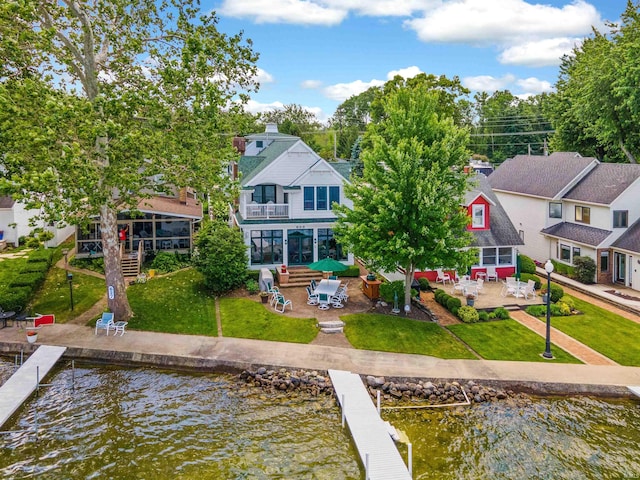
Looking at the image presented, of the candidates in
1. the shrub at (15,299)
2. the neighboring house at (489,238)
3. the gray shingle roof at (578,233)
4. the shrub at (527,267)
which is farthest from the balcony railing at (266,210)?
the gray shingle roof at (578,233)

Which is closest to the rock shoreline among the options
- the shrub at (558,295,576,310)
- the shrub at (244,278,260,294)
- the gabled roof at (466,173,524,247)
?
the shrub at (244,278,260,294)

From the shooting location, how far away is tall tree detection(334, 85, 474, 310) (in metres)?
22.5

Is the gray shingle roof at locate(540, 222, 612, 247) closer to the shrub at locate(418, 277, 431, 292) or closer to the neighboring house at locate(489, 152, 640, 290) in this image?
the neighboring house at locate(489, 152, 640, 290)

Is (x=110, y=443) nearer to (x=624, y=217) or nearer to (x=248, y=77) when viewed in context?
(x=248, y=77)

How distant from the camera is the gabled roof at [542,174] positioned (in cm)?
3519

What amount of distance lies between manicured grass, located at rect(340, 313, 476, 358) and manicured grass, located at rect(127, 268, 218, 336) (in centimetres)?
623

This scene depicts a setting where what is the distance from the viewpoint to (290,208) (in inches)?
1230

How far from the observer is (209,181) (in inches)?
882

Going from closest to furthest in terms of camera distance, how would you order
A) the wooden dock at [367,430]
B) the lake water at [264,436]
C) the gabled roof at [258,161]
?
the wooden dock at [367,430] < the lake water at [264,436] < the gabled roof at [258,161]

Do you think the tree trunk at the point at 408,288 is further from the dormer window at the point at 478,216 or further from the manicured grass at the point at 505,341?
the dormer window at the point at 478,216

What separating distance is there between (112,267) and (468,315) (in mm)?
16274

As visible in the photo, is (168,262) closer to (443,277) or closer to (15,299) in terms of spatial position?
(15,299)

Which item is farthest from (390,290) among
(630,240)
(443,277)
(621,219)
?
(621,219)

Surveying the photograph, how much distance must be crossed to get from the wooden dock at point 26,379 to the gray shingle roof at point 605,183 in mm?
30160
